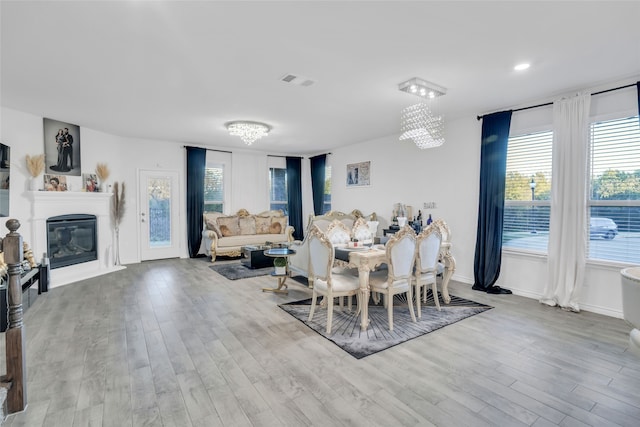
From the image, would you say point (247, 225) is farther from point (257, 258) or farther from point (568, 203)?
point (568, 203)

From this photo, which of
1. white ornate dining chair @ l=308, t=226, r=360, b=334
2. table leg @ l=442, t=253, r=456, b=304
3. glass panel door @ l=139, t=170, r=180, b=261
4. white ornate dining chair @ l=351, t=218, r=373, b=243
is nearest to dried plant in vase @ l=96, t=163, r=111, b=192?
glass panel door @ l=139, t=170, r=180, b=261

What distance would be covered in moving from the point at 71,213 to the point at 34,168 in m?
0.98

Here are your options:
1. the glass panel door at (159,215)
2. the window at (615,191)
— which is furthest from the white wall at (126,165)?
the window at (615,191)

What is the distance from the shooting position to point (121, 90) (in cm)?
375

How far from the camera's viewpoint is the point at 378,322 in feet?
11.0

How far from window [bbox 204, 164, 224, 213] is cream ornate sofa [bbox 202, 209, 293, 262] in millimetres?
409

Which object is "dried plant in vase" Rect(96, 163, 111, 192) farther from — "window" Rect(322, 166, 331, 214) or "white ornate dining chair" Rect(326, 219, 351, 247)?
"window" Rect(322, 166, 331, 214)

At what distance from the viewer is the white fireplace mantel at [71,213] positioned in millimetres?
4762

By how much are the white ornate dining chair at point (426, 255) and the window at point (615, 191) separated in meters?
1.96

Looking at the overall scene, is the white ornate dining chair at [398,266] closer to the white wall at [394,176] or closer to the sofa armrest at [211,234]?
the white wall at [394,176]

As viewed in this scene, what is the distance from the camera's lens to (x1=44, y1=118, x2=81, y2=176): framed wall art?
499 cm

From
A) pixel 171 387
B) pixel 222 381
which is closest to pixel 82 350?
pixel 171 387

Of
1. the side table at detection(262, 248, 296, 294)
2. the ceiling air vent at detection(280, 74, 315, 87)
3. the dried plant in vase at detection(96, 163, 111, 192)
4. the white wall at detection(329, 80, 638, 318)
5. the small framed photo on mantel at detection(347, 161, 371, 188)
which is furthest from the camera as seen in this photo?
the small framed photo on mantel at detection(347, 161, 371, 188)

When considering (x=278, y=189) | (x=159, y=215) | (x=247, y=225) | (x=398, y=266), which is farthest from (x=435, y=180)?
(x=159, y=215)
